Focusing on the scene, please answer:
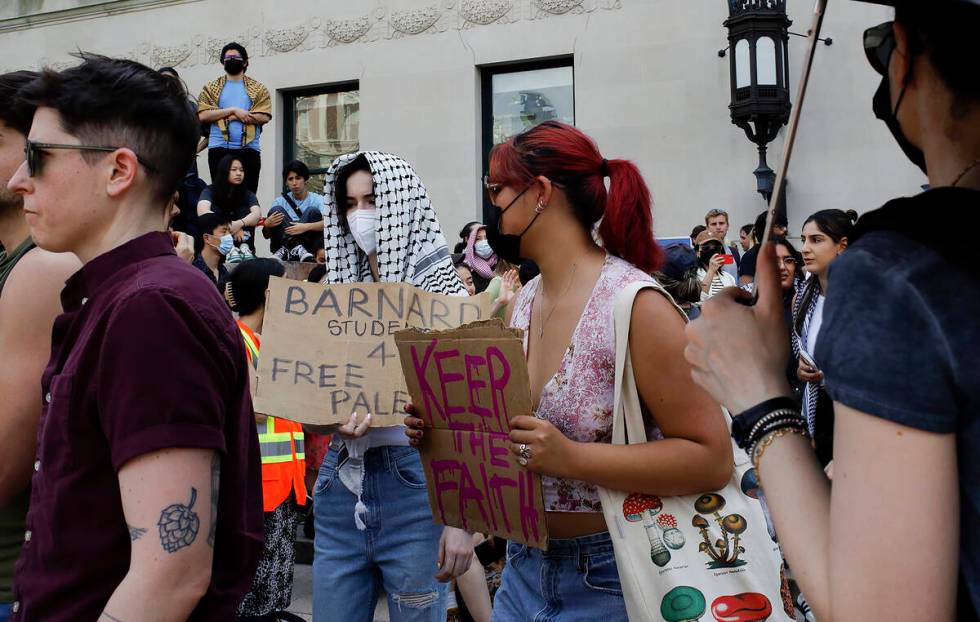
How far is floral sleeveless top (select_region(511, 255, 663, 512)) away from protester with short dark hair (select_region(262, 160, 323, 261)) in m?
8.53

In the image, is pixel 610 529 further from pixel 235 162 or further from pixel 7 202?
pixel 235 162

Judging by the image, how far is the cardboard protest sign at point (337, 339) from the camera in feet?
10.6

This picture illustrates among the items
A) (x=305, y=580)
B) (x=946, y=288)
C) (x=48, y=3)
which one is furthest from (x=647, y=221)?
(x=48, y=3)

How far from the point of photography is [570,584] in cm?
243

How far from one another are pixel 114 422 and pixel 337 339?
159 cm

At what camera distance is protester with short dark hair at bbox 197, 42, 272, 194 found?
11.6 m

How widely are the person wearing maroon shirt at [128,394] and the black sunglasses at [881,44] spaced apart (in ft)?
4.38

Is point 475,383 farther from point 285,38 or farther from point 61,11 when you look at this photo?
point 61,11

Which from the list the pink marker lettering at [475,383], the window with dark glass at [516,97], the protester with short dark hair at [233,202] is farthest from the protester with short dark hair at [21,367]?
the window with dark glass at [516,97]

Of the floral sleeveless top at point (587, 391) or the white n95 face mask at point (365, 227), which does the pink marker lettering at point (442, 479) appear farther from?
the white n95 face mask at point (365, 227)

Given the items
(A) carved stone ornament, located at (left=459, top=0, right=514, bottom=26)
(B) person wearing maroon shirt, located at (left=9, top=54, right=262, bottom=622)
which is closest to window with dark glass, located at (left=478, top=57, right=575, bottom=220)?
(A) carved stone ornament, located at (left=459, top=0, right=514, bottom=26)

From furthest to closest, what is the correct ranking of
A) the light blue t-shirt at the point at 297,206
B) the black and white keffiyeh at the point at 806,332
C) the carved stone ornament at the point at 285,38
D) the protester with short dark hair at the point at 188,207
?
1. the carved stone ornament at the point at 285,38
2. the light blue t-shirt at the point at 297,206
3. the protester with short dark hair at the point at 188,207
4. the black and white keffiyeh at the point at 806,332

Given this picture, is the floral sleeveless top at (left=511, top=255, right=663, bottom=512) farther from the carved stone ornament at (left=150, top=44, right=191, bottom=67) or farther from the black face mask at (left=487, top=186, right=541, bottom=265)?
the carved stone ornament at (left=150, top=44, right=191, bottom=67)

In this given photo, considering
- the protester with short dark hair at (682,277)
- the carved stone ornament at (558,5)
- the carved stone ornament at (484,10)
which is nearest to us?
the protester with short dark hair at (682,277)
